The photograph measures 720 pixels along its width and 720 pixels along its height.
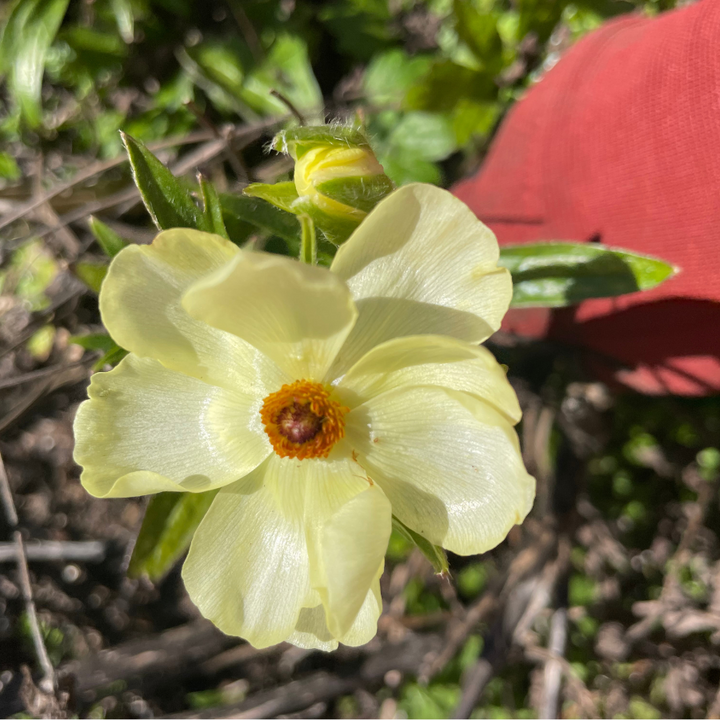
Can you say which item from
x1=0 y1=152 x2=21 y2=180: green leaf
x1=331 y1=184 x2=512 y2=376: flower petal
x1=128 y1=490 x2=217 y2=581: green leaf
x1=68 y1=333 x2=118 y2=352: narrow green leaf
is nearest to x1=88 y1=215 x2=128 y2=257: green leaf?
x1=68 y1=333 x2=118 y2=352: narrow green leaf

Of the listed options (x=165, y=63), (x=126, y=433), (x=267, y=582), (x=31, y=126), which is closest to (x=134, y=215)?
(x=31, y=126)

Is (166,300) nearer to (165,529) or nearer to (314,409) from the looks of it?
(314,409)

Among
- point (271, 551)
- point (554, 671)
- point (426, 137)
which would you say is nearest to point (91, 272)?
point (271, 551)

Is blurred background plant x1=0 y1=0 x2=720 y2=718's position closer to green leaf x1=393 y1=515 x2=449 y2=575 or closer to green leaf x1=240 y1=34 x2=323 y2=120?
green leaf x1=240 y1=34 x2=323 y2=120

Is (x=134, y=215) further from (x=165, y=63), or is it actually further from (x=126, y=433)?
(x=126, y=433)

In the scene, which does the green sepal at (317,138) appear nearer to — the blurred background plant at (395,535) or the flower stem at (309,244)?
the flower stem at (309,244)

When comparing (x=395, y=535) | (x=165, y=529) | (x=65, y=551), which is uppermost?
(x=165, y=529)
